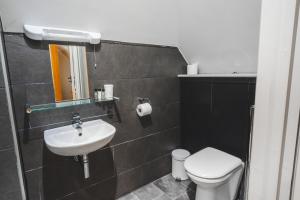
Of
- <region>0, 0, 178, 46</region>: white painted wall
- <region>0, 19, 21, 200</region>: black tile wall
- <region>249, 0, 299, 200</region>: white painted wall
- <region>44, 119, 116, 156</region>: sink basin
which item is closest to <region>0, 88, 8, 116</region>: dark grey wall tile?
<region>0, 19, 21, 200</region>: black tile wall

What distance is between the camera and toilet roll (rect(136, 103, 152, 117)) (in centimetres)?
183

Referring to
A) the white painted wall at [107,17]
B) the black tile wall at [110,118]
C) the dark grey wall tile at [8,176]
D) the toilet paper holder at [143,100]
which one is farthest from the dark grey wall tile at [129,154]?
the white painted wall at [107,17]

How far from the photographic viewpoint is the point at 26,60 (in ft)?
4.16

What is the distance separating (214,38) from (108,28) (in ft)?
3.43

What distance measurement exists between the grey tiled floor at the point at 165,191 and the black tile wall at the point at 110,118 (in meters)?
0.07

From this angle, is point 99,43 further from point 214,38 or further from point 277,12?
point 277,12

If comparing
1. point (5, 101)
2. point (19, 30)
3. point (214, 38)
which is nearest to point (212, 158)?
point (214, 38)

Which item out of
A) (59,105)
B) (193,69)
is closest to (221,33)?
(193,69)

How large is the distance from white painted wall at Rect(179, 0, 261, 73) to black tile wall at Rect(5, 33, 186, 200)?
0.96 feet

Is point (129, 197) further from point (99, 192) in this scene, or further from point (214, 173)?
point (214, 173)

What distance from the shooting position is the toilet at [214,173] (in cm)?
141

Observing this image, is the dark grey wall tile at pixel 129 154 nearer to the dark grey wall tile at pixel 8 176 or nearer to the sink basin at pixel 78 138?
the sink basin at pixel 78 138

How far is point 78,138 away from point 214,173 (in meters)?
1.14

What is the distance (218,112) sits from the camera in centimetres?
191
